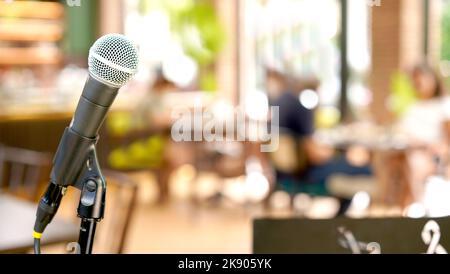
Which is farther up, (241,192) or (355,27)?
(355,27)

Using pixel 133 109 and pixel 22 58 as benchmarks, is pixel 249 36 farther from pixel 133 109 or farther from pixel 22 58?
pixel 22 58

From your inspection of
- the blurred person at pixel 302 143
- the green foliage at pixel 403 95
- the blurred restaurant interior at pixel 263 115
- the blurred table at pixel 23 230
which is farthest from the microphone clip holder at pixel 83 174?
the green foliage at pixel 403 95

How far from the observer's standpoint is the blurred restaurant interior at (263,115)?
193 inches

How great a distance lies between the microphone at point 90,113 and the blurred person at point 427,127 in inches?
165

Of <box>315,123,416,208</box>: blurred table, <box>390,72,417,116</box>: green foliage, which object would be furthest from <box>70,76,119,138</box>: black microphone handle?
<box>390,72,417,116</box>: green foliage

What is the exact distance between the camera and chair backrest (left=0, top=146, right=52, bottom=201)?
3.41 metres

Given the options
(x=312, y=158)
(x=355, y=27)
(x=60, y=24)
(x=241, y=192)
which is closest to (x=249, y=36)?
(x=355, y=27)

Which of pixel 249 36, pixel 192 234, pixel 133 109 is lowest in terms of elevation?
pixel 192 234

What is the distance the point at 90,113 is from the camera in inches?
32.6

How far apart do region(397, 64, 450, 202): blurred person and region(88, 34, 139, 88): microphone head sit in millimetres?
4195

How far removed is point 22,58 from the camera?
10.1 metres
